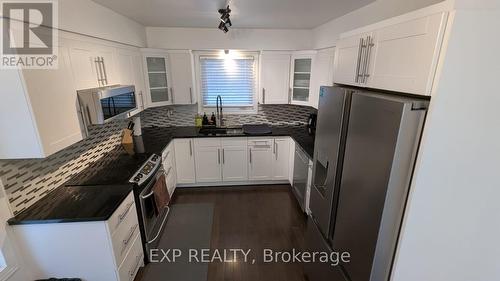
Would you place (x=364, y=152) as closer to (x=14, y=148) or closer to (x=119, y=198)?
(x=119, y=198)

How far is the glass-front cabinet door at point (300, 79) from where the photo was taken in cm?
354

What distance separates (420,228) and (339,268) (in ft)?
2.27

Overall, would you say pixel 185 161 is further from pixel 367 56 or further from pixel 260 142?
pixel 367 56

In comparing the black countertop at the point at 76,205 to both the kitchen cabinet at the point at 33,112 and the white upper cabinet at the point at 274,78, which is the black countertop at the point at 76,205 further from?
the white upper cabinet at the point at 274,78

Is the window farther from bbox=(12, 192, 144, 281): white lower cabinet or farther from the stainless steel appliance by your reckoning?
bbox=(12, 192, 144, 281): white lower cabinet

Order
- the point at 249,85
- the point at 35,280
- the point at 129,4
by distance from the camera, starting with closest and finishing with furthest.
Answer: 1. the point at 35,280
2. the point at 129,4
3. the point at 249,85

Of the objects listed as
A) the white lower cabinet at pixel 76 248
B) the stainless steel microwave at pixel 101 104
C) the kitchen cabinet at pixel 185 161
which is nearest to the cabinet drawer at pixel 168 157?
the kitchen cabinet at pixel 185 161

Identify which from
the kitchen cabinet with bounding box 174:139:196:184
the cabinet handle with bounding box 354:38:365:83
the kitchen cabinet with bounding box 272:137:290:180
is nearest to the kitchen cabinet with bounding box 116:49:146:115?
the kitchen cabinet with bounding box 174:139:196:184

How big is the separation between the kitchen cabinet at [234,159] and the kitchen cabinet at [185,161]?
49 centimetres

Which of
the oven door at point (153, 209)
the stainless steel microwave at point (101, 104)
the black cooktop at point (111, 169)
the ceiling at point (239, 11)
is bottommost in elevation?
the oven door at point (153, 209)

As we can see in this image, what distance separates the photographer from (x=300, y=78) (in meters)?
3.68

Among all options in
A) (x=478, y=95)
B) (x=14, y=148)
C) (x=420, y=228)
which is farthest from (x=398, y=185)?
(x=14, y=148)

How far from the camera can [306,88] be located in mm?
3607

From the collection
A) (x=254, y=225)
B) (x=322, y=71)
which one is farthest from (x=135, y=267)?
(x=322, y=71)
